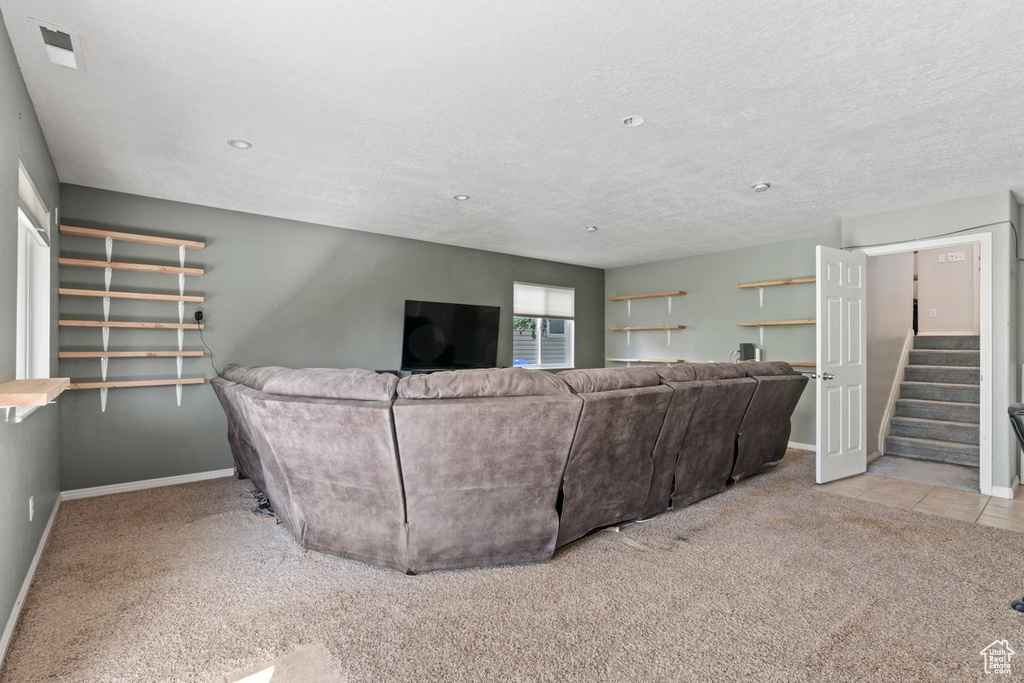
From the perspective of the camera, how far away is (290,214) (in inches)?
180

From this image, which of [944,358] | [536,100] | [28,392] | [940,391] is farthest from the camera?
[944,358]

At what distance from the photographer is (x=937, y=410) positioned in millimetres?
5230

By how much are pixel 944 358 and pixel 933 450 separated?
155 centimetres

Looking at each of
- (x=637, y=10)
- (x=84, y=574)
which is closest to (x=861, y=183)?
(x=637, y=10)

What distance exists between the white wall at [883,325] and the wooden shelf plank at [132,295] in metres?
6.39

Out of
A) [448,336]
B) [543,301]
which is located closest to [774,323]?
[543,301]

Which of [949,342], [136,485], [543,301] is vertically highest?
[543,301]

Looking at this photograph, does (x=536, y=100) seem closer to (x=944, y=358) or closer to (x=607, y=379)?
(x=607, y=379)

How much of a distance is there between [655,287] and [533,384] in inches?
203

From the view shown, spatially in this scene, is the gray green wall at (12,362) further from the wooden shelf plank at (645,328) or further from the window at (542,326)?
the wooden shelf plank at (645,328)

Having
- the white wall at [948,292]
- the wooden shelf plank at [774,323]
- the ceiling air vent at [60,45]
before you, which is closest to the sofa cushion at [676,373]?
the wooden shelf plank at [774,323]

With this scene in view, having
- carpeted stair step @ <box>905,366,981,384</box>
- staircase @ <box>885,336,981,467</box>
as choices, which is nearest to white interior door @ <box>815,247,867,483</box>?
staircase @ <box>885,336,981,467</box>

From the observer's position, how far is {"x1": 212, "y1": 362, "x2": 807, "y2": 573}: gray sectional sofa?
223 centimetres

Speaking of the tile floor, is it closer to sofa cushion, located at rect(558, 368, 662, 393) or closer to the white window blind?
sofa cushion, located at rect(558, 368, 662, 393)
